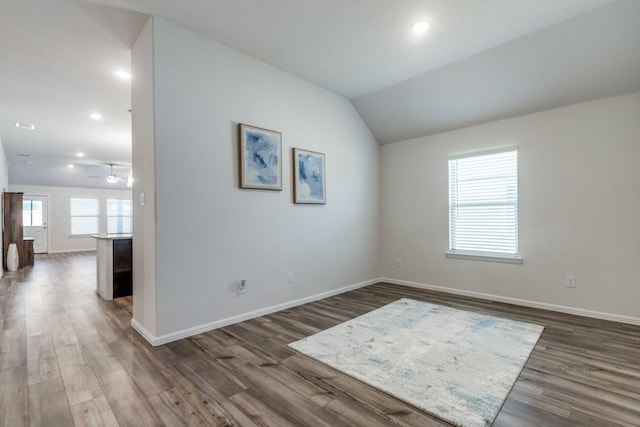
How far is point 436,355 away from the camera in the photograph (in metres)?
2.43

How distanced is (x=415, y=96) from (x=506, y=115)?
117 centimetres

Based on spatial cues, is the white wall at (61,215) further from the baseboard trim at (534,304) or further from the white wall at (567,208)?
the white wall at (567,208)

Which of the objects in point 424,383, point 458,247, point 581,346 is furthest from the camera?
point 458,247

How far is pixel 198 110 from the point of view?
295cm

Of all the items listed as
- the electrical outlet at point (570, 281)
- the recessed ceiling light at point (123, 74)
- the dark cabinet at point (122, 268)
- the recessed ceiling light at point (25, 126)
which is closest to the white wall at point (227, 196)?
the recessed ceiling light at point (123, 74)

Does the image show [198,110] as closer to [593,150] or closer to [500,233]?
[500,233]

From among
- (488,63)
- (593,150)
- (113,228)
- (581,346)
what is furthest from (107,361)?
(113,228)

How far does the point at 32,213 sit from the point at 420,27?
485 inches

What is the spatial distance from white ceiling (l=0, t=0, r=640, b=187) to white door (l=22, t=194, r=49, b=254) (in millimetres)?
6690

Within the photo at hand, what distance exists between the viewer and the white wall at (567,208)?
3186mm

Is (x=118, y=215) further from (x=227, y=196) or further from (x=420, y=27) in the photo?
(x=420, y=27)

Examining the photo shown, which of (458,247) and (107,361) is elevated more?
(458,247)

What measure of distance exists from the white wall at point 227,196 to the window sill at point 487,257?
163 cm

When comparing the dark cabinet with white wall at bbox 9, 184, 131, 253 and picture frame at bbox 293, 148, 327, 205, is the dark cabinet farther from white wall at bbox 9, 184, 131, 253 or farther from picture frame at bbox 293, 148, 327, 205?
white wall at bbox 9, 184, 131, 253
